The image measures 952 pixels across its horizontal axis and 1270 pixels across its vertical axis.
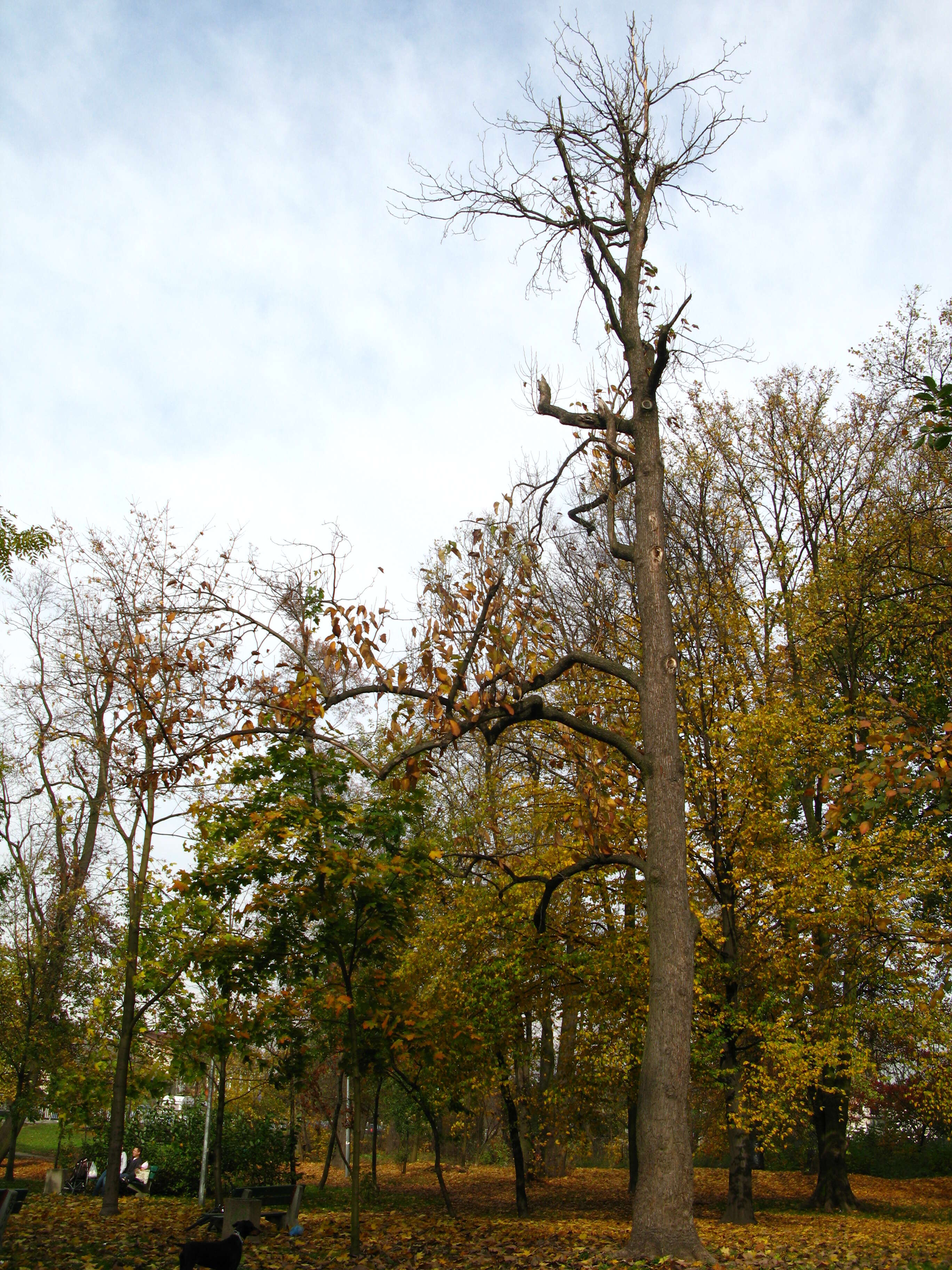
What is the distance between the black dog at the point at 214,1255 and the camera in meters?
6.12

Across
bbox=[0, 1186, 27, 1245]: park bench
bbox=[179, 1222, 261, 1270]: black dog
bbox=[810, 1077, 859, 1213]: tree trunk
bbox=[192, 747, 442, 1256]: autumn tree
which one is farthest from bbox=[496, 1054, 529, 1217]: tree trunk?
bbox=[179, 1222, 261, 1270]: black dog

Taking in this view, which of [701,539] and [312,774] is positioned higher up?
[701,539]

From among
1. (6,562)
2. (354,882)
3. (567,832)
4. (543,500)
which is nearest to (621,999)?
(567,832)

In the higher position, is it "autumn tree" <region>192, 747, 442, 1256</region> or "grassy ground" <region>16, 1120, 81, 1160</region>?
"autumn tree" <region>192, 747, 442, 1256</region>

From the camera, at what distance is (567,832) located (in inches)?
576

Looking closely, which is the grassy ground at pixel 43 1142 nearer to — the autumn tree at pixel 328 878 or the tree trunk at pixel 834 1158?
the tree trunk at pixel 834 1158

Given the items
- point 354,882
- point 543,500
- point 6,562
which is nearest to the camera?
point 354,882

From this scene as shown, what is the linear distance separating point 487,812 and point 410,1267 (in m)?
9.94

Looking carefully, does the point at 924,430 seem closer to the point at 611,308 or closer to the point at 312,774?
the point at 611,308

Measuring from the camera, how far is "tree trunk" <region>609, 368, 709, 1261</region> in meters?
6.96

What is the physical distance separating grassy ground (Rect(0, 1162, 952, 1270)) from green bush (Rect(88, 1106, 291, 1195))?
1.29 meters

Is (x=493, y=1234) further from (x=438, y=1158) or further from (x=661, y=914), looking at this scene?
(x=661, y=914)

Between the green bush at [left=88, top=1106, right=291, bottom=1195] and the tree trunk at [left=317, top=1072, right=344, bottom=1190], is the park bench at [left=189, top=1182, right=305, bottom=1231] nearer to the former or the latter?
the tree trunk at [left=317, top=1072, right=344, bottom=1190]

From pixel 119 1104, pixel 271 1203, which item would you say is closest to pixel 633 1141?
pixel 271 1203
